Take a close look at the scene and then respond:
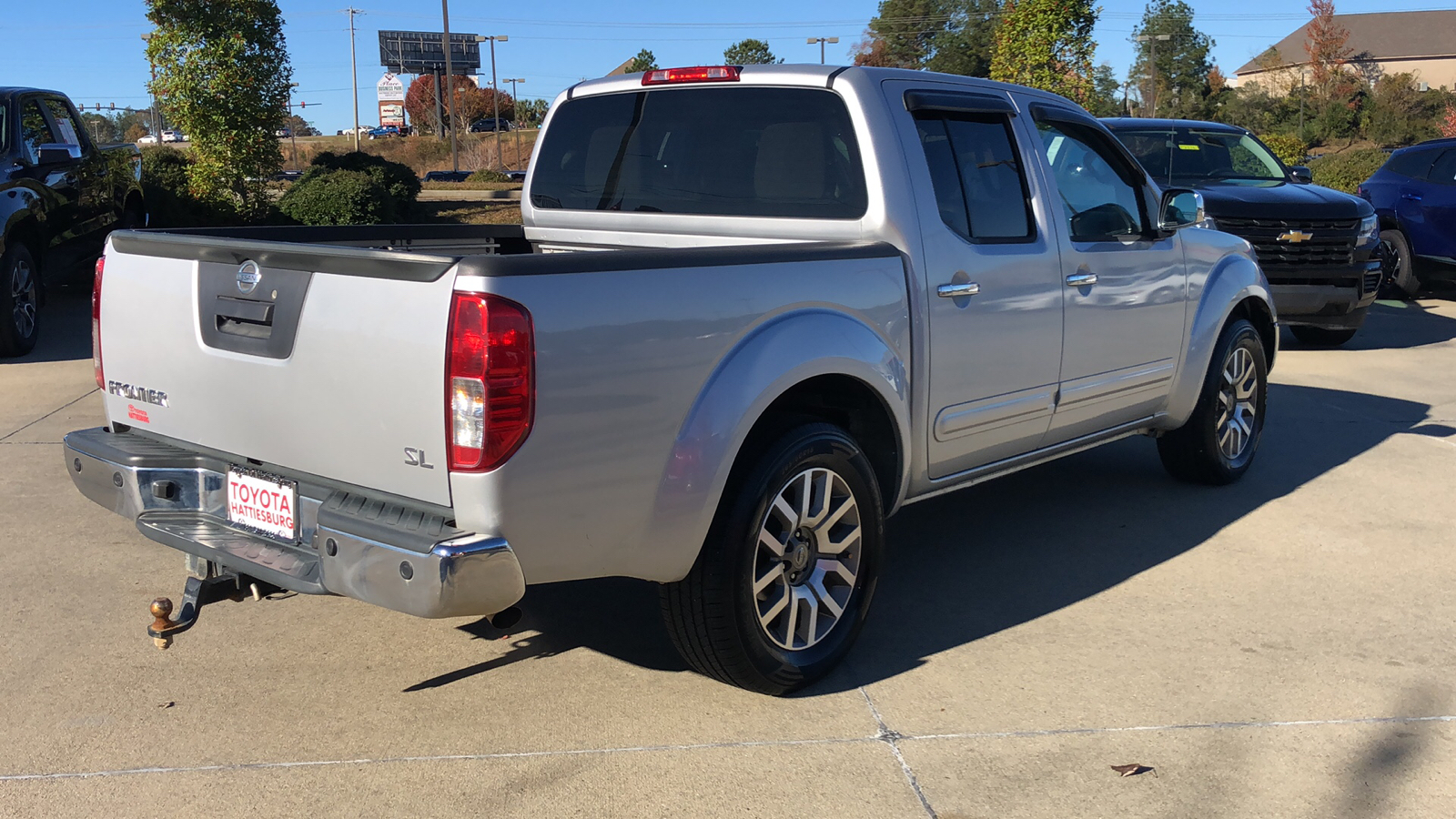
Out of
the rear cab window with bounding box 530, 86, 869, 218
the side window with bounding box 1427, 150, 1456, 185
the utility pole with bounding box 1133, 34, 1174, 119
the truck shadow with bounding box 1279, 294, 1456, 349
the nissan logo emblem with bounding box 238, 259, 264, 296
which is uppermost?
the utility pole with bounding box 1133, 34, 1174, 119

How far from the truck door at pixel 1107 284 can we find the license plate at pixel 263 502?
2957mm

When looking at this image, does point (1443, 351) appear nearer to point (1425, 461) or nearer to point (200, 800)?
point (1425, 461)

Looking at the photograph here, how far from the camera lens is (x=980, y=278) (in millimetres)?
4324

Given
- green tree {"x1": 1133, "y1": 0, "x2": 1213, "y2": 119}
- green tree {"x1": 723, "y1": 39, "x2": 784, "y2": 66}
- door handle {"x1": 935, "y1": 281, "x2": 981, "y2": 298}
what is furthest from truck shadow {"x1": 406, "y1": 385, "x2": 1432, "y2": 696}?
green tree {"x1": 1133, "y1": 0, "x2": 1213, "y2": 119}

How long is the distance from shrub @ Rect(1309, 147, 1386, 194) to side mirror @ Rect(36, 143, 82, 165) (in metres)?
19.4

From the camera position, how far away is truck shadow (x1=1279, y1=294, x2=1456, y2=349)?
11305mm

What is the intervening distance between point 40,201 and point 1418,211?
13.4m

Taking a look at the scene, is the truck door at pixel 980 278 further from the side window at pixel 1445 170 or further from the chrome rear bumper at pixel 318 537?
the side window at pixel 1445 170

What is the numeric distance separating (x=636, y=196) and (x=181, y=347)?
1.81m

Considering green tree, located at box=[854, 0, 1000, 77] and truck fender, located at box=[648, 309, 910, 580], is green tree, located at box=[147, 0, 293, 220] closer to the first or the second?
truck fender, located at box=[648, 309, 910, 580]

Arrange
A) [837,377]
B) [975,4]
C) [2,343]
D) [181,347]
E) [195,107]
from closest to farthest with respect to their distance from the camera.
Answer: [181,347], [837,377], [2,343], [195,107], [975,4]

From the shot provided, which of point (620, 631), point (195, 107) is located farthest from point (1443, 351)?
point (195, 107)

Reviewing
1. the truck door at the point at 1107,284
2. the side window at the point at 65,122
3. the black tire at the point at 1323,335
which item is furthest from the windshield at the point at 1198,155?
the side window at the point at 65,122

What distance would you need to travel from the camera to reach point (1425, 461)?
686 centimetres
